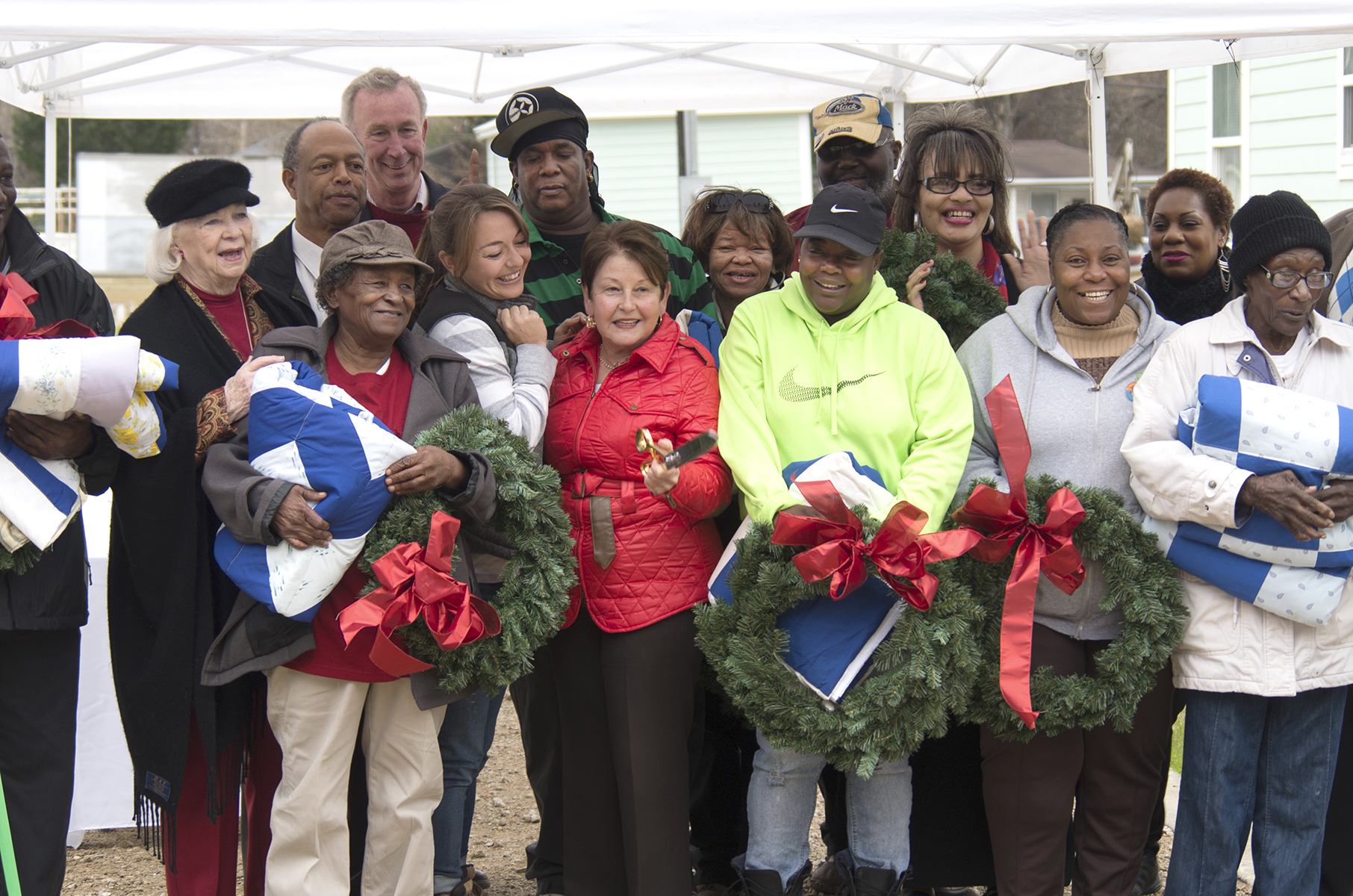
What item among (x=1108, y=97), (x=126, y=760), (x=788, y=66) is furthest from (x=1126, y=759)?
(x=1108, y=97)

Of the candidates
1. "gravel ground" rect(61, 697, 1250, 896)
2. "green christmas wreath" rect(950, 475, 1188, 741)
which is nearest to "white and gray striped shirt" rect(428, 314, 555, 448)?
"green christmas wreath" rect(950, 475, 1188, 741)

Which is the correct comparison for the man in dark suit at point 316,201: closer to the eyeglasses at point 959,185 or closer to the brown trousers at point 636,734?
the brown trousers at point 636,734

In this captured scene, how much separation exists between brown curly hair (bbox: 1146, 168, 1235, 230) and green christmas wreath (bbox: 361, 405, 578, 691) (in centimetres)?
240

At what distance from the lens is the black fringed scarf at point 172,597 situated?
2998 millimetres

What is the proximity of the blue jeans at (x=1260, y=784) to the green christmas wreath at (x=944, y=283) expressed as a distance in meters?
1.27

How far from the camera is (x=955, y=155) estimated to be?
3.68 metres

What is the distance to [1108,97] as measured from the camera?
91.9 feet

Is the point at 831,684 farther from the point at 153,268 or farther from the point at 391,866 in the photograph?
the point at 153,268

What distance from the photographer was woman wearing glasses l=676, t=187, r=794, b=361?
12.1 feet

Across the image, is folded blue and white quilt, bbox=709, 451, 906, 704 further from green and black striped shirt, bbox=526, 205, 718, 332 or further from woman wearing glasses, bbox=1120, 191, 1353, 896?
green and black striped shirt, bbox=526, 205, 718, 332

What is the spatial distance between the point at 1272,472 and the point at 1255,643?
456mm

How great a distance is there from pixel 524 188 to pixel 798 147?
13.7m

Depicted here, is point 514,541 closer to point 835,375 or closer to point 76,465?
point 835,375

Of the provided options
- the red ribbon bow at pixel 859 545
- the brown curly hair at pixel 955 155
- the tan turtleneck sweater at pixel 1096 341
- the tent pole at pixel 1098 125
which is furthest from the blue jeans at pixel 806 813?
the tent pole at pixel 1098 125
